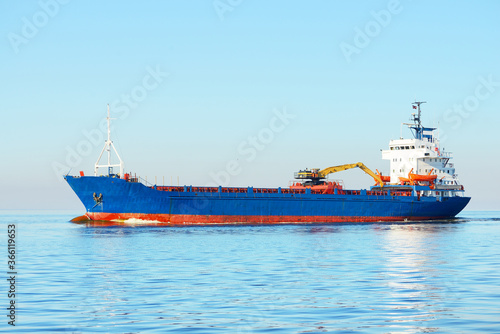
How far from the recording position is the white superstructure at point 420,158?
243ft

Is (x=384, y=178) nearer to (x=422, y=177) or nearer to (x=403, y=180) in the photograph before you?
(x=403, y=180)

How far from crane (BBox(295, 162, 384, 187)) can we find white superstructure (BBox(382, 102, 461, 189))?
2303 millimetres

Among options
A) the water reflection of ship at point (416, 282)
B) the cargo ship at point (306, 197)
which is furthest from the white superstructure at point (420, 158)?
the water reflection of ship at point (416, 282)

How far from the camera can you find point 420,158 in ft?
243

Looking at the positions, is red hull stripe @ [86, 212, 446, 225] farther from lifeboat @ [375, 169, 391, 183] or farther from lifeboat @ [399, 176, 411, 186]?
lifeboat @ [375, 169, 391, 183]

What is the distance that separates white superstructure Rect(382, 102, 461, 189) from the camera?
74.1m

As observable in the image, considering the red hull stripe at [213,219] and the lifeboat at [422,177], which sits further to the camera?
the lifeboat at [422,177]

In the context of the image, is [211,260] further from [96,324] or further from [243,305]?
[96,324]

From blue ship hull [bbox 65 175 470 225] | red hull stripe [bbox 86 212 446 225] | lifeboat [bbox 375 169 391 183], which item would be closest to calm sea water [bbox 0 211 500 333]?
blue ship hull [bbox 65 175 470 225]

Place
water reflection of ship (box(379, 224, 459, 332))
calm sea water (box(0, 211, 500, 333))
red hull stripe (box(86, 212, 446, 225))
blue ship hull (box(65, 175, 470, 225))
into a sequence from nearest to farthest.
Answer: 1. calm sea water (box(0, 211, 500, 333))
2. water reflection of ship (box(379, 224, 459, 332))
3. blue ship hull (box(65, 175, 470, 225))
4. red hull stripe (box(86, 212, 446, 225))

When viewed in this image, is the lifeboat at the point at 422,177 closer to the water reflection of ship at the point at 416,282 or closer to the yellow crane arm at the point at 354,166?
the yellow crane arm at the point at 354,166

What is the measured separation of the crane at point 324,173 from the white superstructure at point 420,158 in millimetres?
2303

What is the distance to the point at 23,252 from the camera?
110 feet

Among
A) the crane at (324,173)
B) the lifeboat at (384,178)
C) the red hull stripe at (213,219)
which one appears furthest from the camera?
the lifeboat at (384,178)
